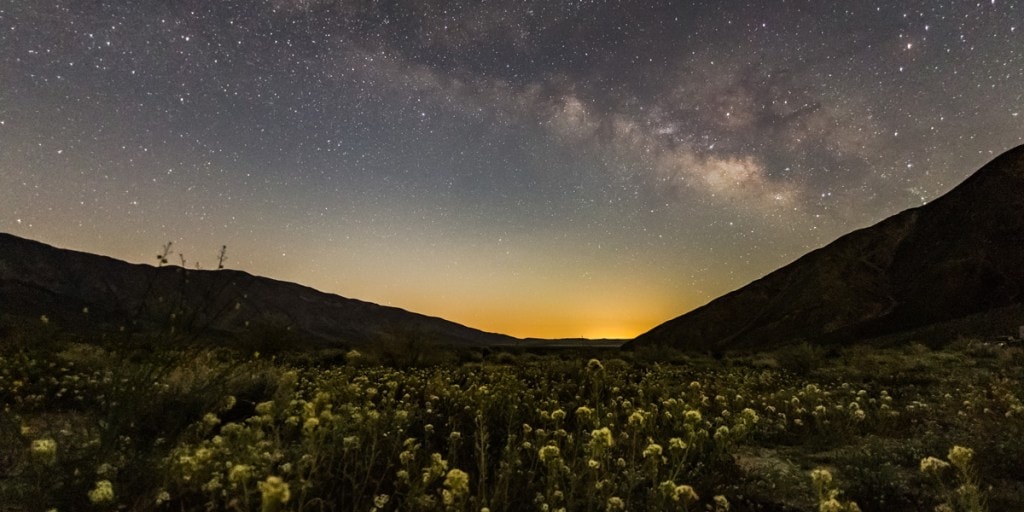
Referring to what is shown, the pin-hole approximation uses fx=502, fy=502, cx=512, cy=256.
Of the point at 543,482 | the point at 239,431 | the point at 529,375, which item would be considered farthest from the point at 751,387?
the point at 239,431

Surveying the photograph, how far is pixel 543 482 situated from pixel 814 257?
8133cm

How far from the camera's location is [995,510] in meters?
4.41

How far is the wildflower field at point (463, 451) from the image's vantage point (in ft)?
13.3

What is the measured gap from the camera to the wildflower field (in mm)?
4062

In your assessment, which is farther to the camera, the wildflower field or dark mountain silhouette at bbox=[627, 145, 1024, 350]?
dark mountain silhouette at bbox=[627, 145, 1024, 350]

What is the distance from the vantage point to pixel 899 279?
198ft

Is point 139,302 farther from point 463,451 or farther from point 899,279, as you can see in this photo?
point 899,279

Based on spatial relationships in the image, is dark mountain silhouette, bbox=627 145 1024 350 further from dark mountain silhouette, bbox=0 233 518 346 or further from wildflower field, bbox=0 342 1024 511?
wildflower field, bbox=0 342 1024 511

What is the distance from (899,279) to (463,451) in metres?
71.6

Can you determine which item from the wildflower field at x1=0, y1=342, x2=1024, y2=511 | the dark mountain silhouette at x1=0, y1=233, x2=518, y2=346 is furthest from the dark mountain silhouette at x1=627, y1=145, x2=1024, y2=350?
the wildflower field at x1=0, y1=342, x2=1024, y2=511

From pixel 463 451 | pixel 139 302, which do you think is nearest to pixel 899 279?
pixel 463 451

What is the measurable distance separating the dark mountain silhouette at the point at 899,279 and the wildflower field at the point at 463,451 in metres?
51.6

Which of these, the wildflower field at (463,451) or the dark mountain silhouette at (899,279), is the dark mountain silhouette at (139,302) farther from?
the dark mountain silhouette at (899,279)

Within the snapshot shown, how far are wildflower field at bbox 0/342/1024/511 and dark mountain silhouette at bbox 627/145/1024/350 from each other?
2031 inches
